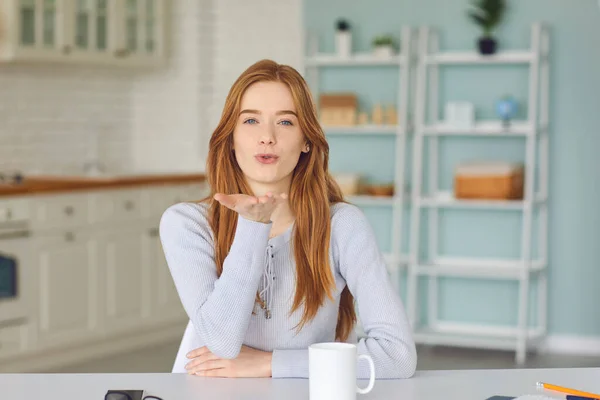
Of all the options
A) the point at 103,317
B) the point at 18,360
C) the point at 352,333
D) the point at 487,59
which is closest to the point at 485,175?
the point at 487,59

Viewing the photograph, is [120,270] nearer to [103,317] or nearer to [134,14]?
[103,317]

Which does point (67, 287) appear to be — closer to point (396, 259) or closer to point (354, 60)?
point (396, 259)

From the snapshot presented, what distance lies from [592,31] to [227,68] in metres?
2.37

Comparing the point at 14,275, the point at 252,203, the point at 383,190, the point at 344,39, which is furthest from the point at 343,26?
the point at 252,203

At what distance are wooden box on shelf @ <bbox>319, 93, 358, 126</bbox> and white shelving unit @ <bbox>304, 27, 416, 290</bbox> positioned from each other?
5 centimetres

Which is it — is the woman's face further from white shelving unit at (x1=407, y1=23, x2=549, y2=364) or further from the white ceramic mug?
white shelving unit at (x1=407, y1=23, x2=549, y2=364)

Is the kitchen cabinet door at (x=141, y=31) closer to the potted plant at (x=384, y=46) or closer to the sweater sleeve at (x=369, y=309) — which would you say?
the potted plant at (x=384, y=46)

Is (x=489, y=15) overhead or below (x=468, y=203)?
overhead

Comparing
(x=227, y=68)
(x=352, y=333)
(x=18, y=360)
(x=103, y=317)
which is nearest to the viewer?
(x=352, y=333)

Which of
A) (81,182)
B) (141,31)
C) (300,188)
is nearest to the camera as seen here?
(300,188)

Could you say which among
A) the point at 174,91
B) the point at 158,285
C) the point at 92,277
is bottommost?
the point at 158,285

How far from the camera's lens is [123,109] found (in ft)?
22.6

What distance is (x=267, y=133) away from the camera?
2.08 meters

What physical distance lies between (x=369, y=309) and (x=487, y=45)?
3.87 m
